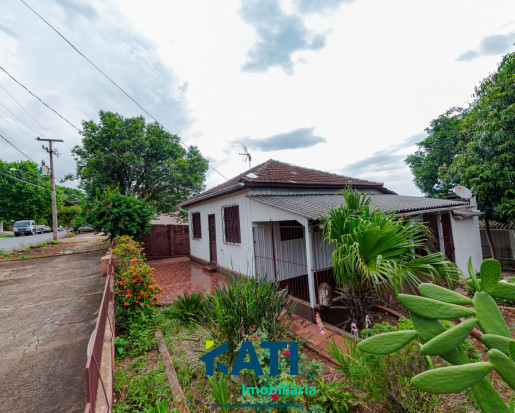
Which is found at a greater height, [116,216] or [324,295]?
[116,216]

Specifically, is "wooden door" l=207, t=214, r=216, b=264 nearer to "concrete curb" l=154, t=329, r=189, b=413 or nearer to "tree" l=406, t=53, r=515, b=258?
"concrete curb" l=154, t=329, r=189, b=413

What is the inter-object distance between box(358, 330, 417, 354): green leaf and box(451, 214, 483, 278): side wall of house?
969cm

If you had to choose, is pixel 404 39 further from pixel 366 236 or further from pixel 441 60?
pixel 366 236

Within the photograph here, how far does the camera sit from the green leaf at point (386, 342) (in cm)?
126

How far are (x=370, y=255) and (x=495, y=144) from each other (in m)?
10.1

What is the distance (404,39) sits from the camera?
17.3ft

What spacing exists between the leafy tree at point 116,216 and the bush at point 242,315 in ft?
30.2

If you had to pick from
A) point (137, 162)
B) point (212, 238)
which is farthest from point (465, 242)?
point (137, 162)

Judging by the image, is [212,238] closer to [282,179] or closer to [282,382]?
[282,179]

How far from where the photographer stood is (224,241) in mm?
8562

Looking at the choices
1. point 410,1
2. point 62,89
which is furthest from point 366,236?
point 62,89

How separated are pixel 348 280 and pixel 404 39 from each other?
585 cm

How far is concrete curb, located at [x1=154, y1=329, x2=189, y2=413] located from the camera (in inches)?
90.8

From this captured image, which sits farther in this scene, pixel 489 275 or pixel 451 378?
pixel 489 275
